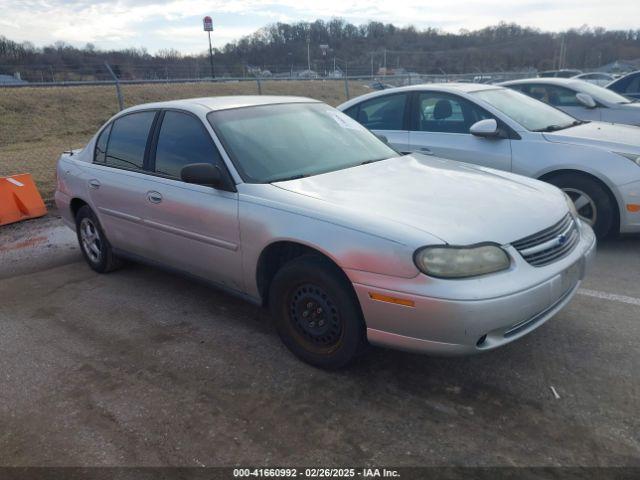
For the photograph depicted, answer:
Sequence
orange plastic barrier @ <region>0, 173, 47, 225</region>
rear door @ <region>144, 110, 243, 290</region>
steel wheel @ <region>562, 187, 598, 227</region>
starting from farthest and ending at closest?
orange plastic barrier @ <region>0, 173, 47, 225</region> < steel wheel @ <region>562, 187, 598, 227</region> < rear door @ <region>144, 110, 243, 290</region>

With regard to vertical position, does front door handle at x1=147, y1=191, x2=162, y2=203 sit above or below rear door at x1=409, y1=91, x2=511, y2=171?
below

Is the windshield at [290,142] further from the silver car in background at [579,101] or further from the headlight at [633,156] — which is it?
the silver car in background at [579,101]

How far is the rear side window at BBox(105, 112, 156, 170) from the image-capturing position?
443 cm

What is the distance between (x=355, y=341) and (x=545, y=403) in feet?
3.36

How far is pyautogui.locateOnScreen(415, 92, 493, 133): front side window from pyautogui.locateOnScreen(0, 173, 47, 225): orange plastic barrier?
16.2ft

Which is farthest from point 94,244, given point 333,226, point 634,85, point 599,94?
point 634,85

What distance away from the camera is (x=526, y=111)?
607 cm

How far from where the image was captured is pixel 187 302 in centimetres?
443

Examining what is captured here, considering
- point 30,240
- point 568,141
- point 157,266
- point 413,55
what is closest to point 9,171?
point 30,240

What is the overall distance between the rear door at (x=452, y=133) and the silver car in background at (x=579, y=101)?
2751 mm

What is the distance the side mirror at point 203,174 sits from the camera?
137 inches

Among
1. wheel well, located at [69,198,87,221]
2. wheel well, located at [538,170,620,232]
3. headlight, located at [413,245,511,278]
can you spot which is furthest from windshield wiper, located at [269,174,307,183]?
wheel well, located at [538,170,620,232]

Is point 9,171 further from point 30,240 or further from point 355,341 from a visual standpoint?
point 355,341

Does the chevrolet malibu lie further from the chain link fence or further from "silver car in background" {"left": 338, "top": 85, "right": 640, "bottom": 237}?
the chain link fence
